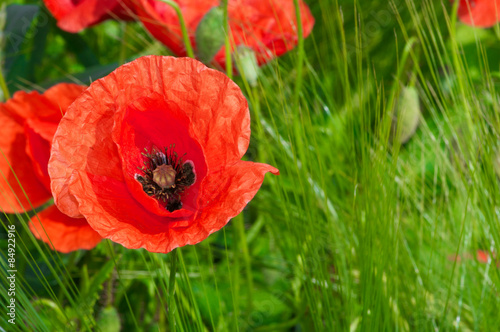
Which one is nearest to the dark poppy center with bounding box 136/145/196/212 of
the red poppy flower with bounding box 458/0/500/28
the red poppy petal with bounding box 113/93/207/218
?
the red poppy petal with bounding box 113/93/207/218

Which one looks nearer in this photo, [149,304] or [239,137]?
[239,137]

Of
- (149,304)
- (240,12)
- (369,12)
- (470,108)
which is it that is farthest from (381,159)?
(369,12)

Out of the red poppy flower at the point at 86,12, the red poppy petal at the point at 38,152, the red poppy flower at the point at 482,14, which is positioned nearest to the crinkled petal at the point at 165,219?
the red poppy petal at the point at 38,152

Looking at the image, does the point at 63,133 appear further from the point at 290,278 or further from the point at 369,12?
the point at 369,12

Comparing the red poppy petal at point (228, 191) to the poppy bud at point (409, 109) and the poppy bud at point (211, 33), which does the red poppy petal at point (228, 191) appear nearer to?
the poppy bud at point (211, 33)

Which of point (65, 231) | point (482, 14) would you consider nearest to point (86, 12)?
point (65, 231)

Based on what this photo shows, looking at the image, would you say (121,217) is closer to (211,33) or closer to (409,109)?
(211,33)

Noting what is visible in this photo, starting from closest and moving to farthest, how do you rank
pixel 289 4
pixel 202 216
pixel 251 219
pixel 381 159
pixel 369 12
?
pixel 202 216, pixel 381 159, pixel 289 4, pixel 251 219, pixel 369 12
